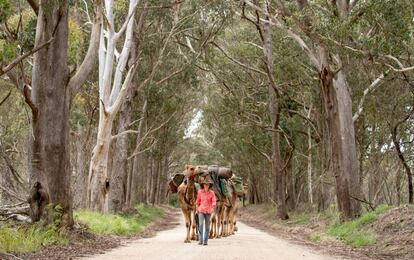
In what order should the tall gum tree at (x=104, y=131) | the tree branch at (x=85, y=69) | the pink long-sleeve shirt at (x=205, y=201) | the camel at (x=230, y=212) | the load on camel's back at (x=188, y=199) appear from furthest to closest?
the tall gum tree at (x=104, y=131) < the camel at (x=230, y=212) < the load on camel's back at (x=188, y=199) < the pink long-sleeve shirt at (x=205, y=201) < the tree branch at (x=85, y=69)

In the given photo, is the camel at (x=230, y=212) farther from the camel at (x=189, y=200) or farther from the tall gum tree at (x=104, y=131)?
the tall gum tree at (x=104, y=131)

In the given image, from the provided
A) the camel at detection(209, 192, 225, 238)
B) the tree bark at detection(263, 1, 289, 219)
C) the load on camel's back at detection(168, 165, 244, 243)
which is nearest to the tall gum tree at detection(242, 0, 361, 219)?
the load on camel's back at detection(168, 165, 244, 243)

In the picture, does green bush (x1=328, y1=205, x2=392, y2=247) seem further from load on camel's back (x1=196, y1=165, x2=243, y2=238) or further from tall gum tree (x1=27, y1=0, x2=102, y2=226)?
tall gum tree (x1=27, y1=0, x2=102, y2=226)

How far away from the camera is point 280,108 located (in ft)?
95.2

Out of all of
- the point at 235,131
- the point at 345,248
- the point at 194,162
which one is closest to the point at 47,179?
the point at 345,248

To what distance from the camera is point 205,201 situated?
46.4ft

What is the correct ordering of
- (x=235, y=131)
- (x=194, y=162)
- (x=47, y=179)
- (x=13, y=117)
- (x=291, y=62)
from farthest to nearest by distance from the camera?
1. (x=194, y=162)
2. (x=235, y=131)
3. (x=13, y=117)
4. (x=291, y=62)
5. (x=47, y=179)

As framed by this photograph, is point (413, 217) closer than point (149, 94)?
Yes

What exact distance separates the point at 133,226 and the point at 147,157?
81.1 ft

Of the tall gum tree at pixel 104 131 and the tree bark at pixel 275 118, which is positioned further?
the tree bark at pixel 275 118

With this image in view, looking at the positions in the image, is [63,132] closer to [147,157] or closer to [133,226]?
[133,226]

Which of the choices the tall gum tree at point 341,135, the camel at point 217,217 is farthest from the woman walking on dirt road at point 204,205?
the tall gum tree at point 341,135

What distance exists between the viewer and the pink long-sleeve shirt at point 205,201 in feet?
46.2

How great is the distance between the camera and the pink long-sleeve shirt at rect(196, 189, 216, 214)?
14078 mm
